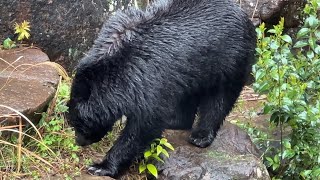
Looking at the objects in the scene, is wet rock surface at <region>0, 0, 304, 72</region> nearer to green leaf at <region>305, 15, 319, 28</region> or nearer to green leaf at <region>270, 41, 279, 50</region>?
green leaf at <region>270, 41, 279, 50</region>

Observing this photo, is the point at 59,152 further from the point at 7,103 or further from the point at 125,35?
the point at 125,35

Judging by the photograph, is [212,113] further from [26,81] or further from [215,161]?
[26,81]

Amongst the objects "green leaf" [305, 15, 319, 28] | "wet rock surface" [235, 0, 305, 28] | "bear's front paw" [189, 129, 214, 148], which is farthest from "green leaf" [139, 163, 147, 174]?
"wet rock surface" [235, 0, 305, 28]

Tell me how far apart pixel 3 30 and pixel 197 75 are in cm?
202

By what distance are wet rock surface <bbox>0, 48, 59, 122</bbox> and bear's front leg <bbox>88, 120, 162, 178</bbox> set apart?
2.04 ft

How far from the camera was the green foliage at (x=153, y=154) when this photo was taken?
4438 millimetres

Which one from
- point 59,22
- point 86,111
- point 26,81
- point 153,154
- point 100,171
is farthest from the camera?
point 59,22

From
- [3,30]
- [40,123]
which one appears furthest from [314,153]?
[3,30]

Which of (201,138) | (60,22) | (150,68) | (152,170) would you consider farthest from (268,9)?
(152,170)

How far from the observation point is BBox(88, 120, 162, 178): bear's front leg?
442 centimetres

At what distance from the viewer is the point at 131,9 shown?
15.2 ft

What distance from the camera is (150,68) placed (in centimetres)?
436

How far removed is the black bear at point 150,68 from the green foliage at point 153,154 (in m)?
0.08

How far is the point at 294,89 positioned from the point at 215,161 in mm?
844
